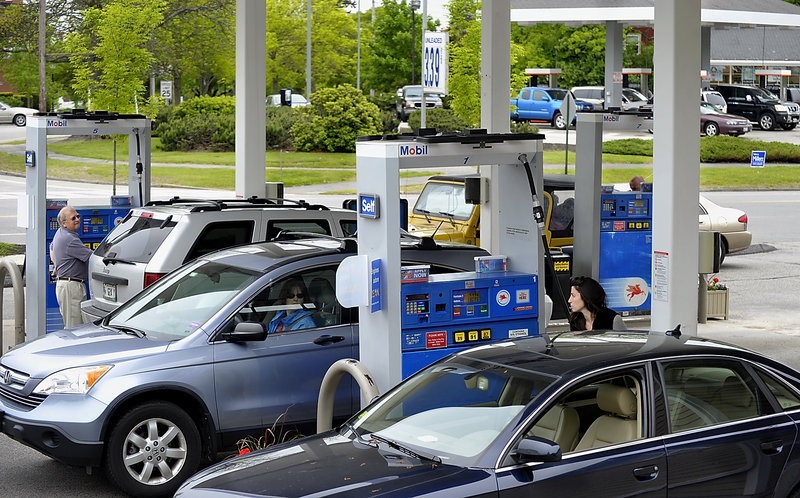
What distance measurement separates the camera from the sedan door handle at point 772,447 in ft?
19.7

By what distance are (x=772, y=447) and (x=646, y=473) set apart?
889 mm

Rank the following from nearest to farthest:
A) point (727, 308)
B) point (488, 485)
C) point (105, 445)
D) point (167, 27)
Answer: point (488, 485) < point (105, 445) < point (727, 308) < point (167, 27)

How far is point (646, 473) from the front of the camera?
5629 millimetres

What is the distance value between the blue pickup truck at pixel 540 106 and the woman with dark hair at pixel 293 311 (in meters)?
42.8

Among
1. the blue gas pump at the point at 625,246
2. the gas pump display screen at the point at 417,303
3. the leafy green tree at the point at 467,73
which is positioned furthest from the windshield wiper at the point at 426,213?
the leafy green tree at the point at 467,73

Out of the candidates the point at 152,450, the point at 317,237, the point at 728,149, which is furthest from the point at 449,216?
the point at 728,149

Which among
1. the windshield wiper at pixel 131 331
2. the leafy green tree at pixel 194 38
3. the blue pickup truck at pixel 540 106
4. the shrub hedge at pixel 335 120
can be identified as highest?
the leafy green tree at pixel 194 38

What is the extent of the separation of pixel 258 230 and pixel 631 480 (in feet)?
21.6

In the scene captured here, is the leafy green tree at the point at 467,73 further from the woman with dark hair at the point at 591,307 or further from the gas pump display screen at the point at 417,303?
the gas pump display screen at the point at 417,303

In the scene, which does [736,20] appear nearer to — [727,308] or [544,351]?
[727,308]

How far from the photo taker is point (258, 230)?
11.4 m

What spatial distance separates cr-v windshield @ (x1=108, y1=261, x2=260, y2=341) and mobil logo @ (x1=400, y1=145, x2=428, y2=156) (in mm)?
1599

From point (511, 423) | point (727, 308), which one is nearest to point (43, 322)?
point (511, 423)

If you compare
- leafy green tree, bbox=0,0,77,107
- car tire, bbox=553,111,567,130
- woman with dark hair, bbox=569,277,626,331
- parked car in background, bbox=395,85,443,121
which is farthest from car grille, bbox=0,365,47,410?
parked car in background, bbox=395,85,443,121
